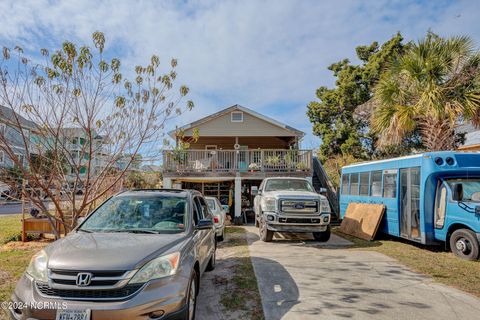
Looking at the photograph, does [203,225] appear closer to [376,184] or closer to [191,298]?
[191,298]

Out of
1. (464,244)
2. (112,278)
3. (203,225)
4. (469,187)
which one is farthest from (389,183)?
(112,278)

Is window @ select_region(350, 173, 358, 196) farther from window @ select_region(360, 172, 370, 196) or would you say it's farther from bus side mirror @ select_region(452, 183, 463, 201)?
bus side mirror @ select_region(452, 183, 463, 201)

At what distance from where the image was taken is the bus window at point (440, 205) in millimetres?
8188

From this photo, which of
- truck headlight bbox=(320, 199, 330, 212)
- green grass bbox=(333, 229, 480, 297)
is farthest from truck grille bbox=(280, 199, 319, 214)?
green grass bbox=(333, 229, 480, 297)

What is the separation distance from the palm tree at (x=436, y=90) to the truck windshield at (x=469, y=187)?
9.58 feet

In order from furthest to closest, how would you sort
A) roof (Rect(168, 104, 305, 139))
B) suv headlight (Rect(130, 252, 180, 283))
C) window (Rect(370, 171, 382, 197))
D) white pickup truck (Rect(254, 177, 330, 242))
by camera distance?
roof (Rect(168, 104, 305, 139)) < window (Rect(370, 171, 382, 197)) < white pickup truck (Rect(254, 177, 330, 242)) < suv headlight (Rect(130, 252, 180, 283))

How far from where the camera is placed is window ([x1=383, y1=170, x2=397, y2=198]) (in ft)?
32.6

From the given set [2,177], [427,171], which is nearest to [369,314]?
[427,171]

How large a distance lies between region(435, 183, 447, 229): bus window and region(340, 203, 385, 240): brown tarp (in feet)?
6.59

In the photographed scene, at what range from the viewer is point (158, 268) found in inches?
132

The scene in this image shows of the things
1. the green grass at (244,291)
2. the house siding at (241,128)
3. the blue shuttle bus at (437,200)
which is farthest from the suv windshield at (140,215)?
the house siding at (241,128)

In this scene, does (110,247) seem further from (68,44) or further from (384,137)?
(384,137)

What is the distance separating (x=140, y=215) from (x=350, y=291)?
144 inches

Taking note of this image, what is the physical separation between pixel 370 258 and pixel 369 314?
3.64m
